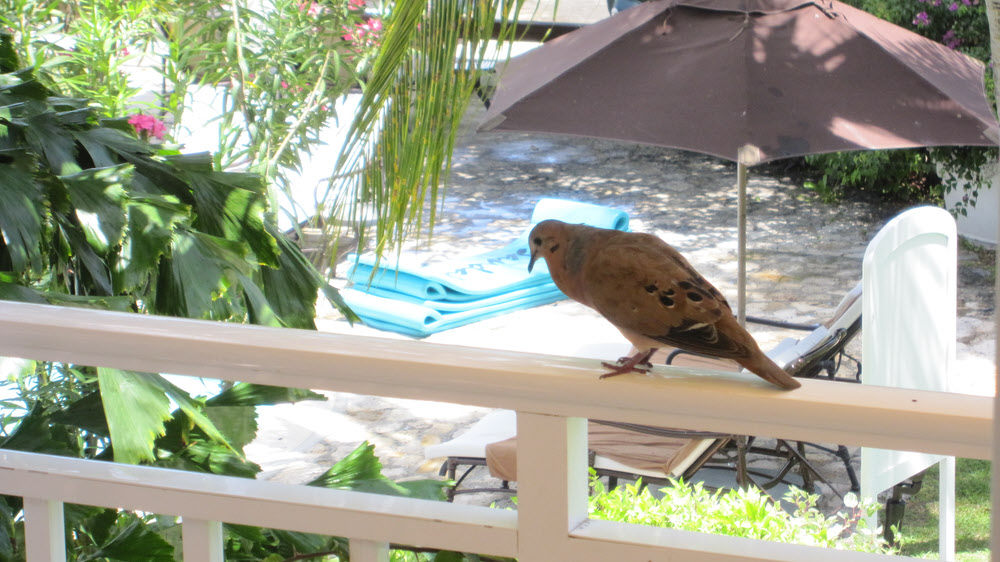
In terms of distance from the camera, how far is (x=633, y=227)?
295 inches

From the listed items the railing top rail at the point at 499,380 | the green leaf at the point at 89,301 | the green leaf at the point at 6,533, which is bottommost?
the green leaf at the point at 6,533

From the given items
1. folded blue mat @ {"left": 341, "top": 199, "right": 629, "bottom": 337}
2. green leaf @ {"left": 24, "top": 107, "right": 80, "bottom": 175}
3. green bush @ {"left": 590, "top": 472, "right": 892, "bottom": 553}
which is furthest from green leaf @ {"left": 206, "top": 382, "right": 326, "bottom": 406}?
folded blue mat @ {"left": 341, "top": 199, "right": 629, "bottom": 337}

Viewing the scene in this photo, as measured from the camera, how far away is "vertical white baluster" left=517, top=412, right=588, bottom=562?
2.80ft

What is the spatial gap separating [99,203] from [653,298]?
0.92 meters

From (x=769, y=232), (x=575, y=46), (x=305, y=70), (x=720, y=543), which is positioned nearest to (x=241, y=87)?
(x=305, y=70)

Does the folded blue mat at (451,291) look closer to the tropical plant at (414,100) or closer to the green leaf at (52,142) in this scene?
the tropical plant at (414,100)

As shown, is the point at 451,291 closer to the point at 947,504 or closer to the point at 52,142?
the point at 947,504

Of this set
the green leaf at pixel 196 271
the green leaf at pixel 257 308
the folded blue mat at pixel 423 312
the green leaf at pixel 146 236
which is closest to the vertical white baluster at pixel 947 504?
the green leaf at pixel 257 308

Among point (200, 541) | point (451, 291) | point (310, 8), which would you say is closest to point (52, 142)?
point (200, 541)

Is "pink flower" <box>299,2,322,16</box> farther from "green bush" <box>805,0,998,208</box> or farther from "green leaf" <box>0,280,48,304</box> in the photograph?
"green bush" <box>805,0,998,208</box>

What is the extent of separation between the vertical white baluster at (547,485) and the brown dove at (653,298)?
18cm

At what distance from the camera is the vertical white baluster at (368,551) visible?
0.92 m

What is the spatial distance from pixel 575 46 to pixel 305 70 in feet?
3.98

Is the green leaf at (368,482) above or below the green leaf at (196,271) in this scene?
below
